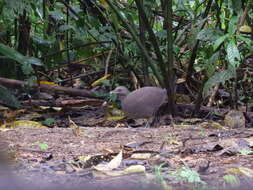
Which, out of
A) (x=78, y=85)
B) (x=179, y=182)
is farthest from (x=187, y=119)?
(x=179, y=182)

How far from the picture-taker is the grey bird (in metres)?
4.51

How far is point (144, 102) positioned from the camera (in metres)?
4.57

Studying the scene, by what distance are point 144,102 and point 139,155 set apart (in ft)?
7.10

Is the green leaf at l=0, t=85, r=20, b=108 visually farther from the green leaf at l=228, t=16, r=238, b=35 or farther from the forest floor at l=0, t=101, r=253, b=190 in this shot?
the green leaf at l=228, t=16, r=238, b=35

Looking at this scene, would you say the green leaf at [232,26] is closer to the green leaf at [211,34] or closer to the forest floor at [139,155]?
A: the green leaf at [211,34]

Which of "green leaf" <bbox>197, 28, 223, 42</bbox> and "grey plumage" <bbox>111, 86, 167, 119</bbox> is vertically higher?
"green leaf" <bbox>197, 28, 223, 42</bbox>

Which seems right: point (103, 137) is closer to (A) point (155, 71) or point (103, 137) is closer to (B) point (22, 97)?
(A) point (155, 71)

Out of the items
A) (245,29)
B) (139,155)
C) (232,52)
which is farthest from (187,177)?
(245,29)

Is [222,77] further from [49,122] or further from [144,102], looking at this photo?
[49,122]

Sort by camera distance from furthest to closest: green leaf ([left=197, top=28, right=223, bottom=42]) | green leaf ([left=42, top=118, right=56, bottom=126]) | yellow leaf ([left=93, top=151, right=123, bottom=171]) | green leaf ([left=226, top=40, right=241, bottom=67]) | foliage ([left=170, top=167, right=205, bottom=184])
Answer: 1. green leaf ([left=42, top=118, right=56, bottom=126])
2. green leaf ([left=197, top=28, right=223, bottom=42])
3. green leaf ([left=226, top=40, right=241, bottom=67])
4. yellow leaf ([left=93, top=151, right=123, bottom=171])
5. foliage ([left=170, top=167, right=205, bottom=184])

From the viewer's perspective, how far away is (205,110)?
491 centimetres

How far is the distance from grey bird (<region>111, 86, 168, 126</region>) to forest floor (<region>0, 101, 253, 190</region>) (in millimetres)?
889

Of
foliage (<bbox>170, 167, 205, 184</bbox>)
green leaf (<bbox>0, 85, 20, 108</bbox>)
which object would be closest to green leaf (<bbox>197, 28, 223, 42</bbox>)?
green leaf (<bbox>0, 85, 20, 108</bbox>)

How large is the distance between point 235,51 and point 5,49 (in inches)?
70.6
